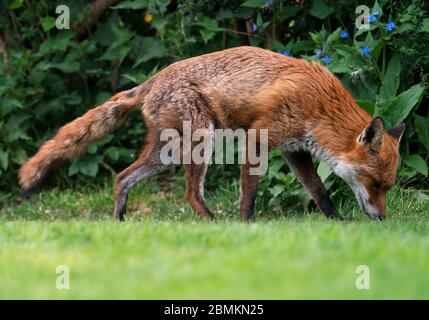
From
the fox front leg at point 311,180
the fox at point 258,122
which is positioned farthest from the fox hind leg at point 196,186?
the fox front leg at point 311,180

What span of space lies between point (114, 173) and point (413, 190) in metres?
4.70

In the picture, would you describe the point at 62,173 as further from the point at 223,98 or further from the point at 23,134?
the point at 223,98

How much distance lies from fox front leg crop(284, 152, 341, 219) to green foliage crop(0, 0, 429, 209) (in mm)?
361

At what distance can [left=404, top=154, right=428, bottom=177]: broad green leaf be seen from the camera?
9.91m

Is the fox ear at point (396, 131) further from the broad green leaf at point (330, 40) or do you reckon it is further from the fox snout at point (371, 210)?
the broad green leaf at point (330, 40)

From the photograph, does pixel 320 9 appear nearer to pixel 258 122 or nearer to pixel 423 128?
pixel 423 128

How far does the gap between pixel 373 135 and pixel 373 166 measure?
353mm

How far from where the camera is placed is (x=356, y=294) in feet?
15.4

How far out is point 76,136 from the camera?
365 inches

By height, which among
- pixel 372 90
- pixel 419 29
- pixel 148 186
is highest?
pixel 419 29

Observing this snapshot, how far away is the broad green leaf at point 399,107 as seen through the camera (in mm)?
9625

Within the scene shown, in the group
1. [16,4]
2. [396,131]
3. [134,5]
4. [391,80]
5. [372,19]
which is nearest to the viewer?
[396,131]

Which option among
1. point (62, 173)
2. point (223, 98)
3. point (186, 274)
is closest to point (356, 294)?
point (186, 274)

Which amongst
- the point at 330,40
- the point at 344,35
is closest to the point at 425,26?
the point at 344,35
